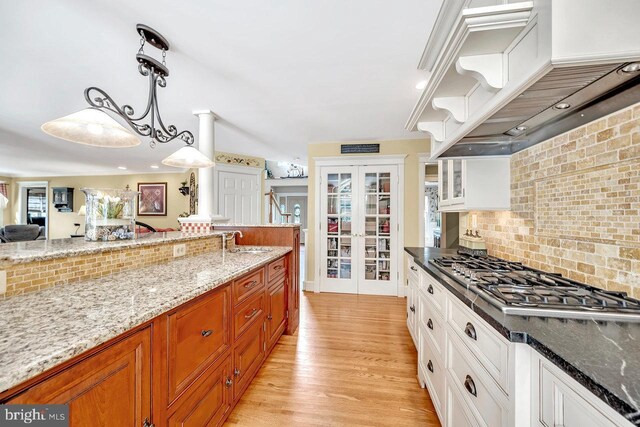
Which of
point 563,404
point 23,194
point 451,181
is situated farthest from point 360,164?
point 23,194

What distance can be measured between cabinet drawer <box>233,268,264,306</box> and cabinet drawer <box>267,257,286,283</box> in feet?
0.49

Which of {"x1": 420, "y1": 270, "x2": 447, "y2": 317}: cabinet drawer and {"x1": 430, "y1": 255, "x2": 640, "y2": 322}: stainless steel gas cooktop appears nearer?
{"x1": 430, "y1": 255, "x2": 640, "y2": 322}: stainless steel gas cooktop

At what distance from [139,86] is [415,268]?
3.06 meters

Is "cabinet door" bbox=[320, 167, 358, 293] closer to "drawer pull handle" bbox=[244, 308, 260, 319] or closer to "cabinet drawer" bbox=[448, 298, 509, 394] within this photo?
"drawer pull handle" bbox=[244, 308, 260, 319]

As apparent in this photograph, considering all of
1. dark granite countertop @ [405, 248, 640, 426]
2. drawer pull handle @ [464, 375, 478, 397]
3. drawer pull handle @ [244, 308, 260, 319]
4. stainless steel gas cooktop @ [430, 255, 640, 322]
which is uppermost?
stainless steel gas cooktop @ [430, 255, 640, 322]

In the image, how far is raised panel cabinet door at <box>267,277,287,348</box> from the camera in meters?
2.09

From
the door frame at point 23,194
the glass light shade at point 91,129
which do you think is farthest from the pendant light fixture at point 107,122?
the door frame at point 23,194

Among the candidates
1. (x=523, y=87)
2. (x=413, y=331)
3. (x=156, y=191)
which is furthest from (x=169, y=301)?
(x=156, y=191)

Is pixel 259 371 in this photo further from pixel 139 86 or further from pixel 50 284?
pixel 139 86

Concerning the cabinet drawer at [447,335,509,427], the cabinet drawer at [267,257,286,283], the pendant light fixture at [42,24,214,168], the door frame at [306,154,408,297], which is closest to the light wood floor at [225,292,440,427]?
the cabinet drawer at [447,335,509,427]

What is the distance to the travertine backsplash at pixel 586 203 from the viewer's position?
1.05m

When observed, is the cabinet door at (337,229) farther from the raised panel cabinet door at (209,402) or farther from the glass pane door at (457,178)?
the raised panel cabinet door at (209,402)

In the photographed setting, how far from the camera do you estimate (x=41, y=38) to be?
5.79ft

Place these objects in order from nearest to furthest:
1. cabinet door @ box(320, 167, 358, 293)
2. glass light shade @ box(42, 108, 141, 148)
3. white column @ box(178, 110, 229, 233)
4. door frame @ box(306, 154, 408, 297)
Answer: glass light shade @ box(42, 108, 141, 148) < white column @ box(178, 110, 229, 233) < door frame @ box(306, 154, 408, 297) < cabinet door @ box(320, 167, 358, 293)
